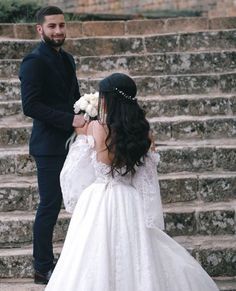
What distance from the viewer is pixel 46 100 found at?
5164mm

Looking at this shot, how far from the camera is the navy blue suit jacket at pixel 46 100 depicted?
5035mm

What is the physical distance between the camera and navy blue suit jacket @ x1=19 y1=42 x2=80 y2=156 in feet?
16.5

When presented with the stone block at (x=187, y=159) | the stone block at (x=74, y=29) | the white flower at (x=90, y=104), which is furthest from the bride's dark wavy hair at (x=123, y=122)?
the stone block at (x=74, y=29)

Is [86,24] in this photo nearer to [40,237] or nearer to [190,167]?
[190,167]

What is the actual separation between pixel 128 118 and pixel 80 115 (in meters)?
0.66

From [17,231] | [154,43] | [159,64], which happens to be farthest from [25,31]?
[17,231]

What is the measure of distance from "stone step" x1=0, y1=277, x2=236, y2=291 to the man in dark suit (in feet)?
0.76

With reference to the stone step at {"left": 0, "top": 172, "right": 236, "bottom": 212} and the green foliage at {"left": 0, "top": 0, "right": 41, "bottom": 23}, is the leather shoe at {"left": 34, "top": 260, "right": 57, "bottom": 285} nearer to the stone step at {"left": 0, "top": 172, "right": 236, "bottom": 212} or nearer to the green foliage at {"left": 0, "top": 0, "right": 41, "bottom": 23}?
the stone step at {"left": 0, "top": 172, "right": 236, "bottom": 212}

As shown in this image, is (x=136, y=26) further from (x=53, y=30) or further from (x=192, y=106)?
(x=53, y=30)

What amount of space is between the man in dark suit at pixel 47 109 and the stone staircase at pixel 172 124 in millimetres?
505

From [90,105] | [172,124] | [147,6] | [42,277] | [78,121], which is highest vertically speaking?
[147,6]

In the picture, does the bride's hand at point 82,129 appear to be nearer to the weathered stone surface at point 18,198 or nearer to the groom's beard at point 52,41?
the groom's beard at point 52,41

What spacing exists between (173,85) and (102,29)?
228cm

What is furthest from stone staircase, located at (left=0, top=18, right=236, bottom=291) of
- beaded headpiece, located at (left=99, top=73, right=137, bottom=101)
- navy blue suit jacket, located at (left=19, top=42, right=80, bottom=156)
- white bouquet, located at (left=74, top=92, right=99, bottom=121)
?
beaded headpiece, located at (left=99, top=73, right=137, bottom=101)
